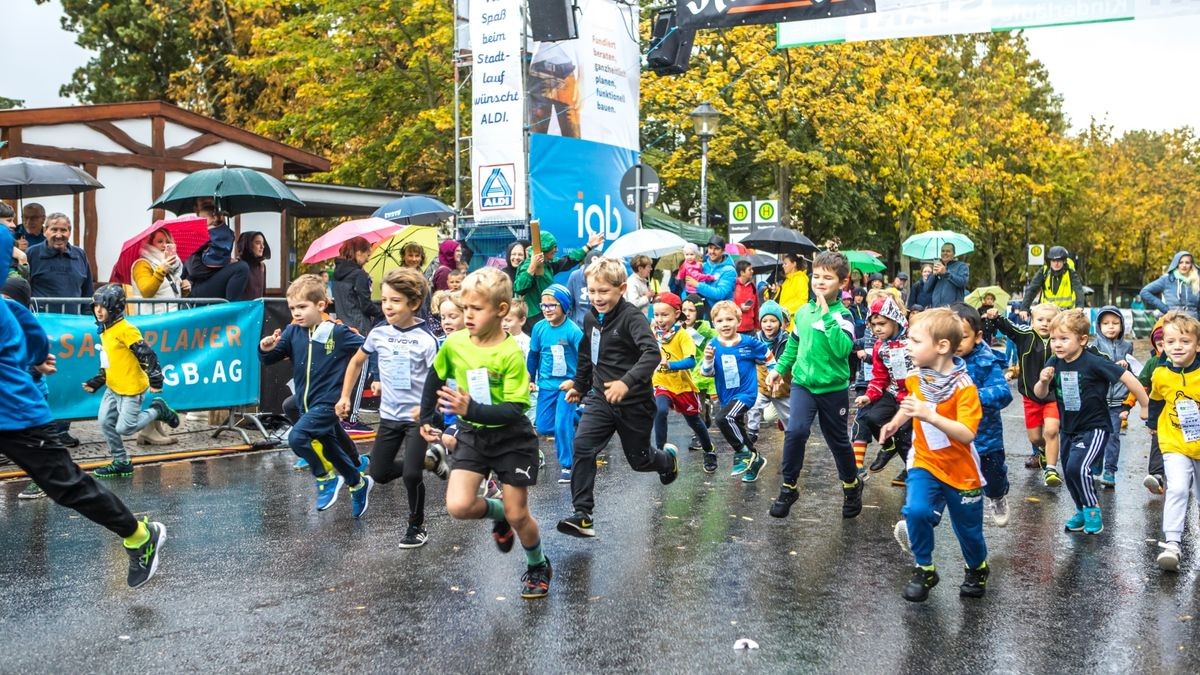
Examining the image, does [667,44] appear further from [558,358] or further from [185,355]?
[558,358]

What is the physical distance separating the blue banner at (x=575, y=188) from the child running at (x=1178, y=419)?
1173cm

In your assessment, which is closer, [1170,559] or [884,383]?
[1170,559]

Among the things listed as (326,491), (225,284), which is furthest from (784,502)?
(225,284)

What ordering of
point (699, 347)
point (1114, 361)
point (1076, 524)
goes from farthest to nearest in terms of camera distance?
point (699, 347) < point (1114, 361) < point (1076, 524)

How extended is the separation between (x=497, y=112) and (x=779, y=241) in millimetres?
4616

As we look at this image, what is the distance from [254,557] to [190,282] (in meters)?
6.45

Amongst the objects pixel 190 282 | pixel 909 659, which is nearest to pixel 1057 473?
pixel 909 659

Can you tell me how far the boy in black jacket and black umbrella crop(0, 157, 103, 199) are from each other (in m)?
7.74

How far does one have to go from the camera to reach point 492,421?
19.3 ft

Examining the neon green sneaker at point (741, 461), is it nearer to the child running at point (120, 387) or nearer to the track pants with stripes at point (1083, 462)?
the track pants with stripes at point (1083, 462)

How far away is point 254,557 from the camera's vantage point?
271 inches

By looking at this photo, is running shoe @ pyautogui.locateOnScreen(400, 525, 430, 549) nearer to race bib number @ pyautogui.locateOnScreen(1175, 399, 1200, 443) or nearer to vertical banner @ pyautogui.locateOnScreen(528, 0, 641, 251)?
race bib number @ pyautogui.locateOnScreen(1175, 399, 1200, 443)

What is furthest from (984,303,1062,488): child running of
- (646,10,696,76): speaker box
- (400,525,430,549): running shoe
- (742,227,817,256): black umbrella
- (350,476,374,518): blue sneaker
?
(646,10,696,76): speaker box

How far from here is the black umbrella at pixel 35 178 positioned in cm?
1269
